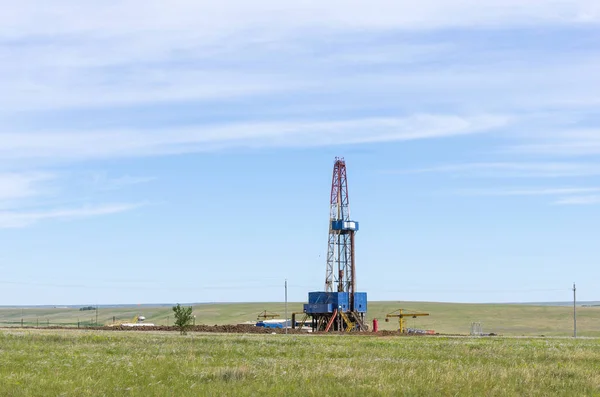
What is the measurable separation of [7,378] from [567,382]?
731 inches

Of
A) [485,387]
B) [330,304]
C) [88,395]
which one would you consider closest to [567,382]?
[485,387]

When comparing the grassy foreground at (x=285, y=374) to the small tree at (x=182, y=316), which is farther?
the small tree at (x=182, y=316)

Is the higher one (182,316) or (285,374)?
(182,316)

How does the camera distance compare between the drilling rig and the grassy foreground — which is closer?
the grassy foreground

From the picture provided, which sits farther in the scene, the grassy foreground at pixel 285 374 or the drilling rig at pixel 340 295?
the drilling rig at pixel 340 295

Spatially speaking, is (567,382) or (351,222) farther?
(351,222)

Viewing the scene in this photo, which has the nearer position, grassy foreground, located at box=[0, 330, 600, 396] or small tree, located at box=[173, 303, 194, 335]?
grassy foreground, located at box=[0, 330, 600, 396]

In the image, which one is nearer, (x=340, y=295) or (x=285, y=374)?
(x=285, y=374)

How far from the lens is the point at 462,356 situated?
124 ft

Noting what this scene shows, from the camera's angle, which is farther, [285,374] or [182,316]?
[182,316]

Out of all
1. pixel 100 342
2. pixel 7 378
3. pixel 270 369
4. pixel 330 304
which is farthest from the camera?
pixel 330 304

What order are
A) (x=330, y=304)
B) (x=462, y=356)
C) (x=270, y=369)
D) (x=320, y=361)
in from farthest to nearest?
(x=330, y=304), (x=462, y=356), (x=320, y=361), (x=270, y=369)

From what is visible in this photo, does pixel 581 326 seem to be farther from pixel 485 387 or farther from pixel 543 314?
pixel 485 387

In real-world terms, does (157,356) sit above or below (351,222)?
below
